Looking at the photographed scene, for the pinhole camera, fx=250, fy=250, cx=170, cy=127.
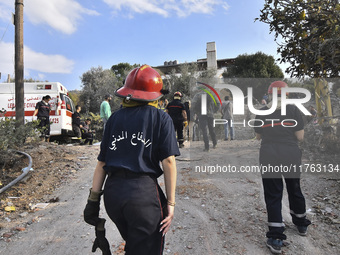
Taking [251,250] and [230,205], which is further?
[230,205]

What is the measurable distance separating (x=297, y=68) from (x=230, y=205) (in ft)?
11.0

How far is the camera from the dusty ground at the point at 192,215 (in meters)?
3.17

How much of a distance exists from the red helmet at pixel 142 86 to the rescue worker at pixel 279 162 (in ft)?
6.17

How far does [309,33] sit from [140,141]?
4.64 m

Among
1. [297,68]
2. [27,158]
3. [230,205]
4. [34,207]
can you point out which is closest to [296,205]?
[230,205]

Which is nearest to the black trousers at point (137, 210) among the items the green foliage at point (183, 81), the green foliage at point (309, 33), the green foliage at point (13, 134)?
the green foliage at point (309, 33)

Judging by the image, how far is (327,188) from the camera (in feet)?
16.9

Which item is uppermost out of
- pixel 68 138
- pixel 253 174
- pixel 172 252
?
pixel 68 138

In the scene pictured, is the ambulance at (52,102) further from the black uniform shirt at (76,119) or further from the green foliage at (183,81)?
the green foliage at (183,81)

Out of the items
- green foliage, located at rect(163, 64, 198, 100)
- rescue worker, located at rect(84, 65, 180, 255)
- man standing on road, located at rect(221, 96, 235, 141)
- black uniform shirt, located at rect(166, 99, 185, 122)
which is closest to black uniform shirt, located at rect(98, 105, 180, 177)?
rescue worker, located at rect(84, 65, 180, 255)

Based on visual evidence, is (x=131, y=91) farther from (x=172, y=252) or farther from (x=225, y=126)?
(x=225, y=126)

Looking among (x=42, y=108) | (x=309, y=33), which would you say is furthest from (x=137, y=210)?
(x=42, y=108)

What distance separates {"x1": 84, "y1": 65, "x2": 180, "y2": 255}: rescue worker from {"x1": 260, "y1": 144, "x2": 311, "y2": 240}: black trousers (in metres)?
1.78

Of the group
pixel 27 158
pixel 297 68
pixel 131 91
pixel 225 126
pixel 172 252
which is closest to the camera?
pixel 131 91
